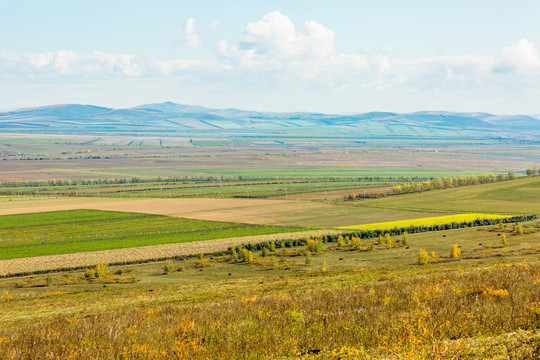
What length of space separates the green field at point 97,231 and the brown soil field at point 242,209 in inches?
229

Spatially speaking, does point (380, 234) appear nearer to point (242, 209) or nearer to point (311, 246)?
point (311, 246)

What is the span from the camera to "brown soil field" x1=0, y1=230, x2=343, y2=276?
192 feet

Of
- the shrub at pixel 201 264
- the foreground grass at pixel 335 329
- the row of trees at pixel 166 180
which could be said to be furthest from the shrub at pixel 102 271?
the row of trees at pixel 166 180

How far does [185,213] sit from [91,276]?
5157 cm

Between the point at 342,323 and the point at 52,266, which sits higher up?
the point at 342,323

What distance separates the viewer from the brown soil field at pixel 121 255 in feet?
192

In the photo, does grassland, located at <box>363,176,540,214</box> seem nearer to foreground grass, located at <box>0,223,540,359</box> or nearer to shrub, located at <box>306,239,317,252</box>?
shrub, located at <box>306,239,317,252</box>

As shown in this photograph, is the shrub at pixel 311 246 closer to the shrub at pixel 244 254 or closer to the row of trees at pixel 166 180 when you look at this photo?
the shrub at pixel 244 254

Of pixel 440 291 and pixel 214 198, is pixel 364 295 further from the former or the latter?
pixel 214 198

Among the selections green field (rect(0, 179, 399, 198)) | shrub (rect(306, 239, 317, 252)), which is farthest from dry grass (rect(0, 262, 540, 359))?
green field (rect(0, 179, 399, 198))

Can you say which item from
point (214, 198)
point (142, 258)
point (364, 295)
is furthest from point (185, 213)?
point (364, 295)

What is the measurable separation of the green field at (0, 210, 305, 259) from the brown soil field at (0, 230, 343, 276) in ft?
10.9

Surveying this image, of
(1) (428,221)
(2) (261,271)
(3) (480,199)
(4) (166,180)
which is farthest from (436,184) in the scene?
(2) (261,271)

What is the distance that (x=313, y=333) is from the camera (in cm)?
1195
